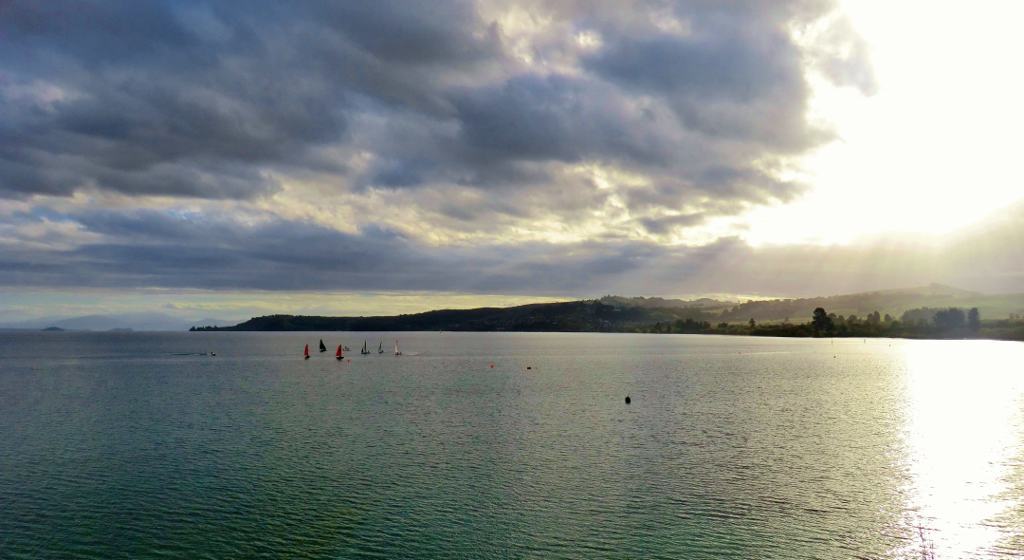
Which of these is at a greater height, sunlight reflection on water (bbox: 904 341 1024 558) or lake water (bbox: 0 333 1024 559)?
lake water (bbox: 0 333 1024 559)

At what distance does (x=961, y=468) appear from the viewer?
2132 inches

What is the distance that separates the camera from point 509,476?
166 feet

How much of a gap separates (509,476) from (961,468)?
3744 centimetres

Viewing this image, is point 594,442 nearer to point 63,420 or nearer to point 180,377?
point 63,420

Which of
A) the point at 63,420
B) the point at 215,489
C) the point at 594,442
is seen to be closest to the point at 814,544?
the point at 594,442

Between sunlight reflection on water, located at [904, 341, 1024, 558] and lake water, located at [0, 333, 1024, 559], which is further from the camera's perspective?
sunlight reflection on water, located at [904, 341, 1024, 558]

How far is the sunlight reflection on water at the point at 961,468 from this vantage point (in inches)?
1467

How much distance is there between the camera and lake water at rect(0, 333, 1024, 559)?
36.5 m

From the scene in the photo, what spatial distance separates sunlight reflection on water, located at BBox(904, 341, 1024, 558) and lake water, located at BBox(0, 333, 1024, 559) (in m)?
0.25

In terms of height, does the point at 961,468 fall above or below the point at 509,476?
below

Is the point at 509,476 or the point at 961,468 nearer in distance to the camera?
the point at 509,476

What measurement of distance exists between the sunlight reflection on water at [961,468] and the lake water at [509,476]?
246mm

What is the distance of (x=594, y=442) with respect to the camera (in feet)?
212

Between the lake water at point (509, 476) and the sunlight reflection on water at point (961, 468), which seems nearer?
the lake water at point (509, 476)
